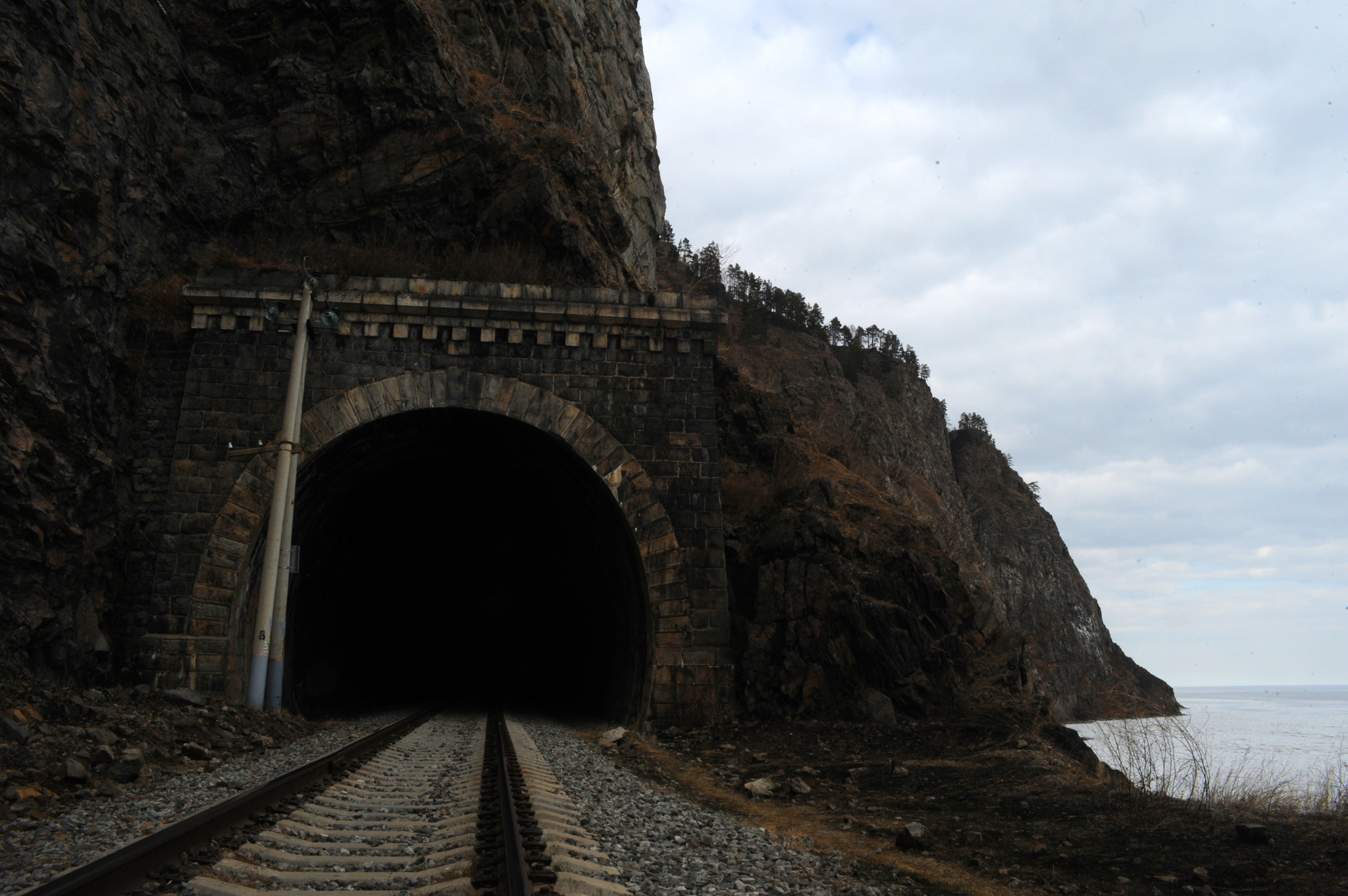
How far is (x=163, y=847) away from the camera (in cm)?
396

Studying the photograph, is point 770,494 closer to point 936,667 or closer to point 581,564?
point 936,667

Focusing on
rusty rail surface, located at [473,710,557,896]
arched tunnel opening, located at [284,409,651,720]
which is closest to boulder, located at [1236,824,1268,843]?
rusty rail surface, located at [473,710,557,896]

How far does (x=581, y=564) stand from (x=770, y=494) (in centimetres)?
593

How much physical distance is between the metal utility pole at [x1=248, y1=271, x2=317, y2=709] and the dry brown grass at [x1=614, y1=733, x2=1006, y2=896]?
5.74 meters

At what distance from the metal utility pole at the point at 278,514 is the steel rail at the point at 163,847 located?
4983 millimetres

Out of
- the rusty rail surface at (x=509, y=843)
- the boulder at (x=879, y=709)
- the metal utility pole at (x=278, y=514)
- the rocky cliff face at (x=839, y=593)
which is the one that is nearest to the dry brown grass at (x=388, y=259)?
the metal utility pole at (x=278, y=514)

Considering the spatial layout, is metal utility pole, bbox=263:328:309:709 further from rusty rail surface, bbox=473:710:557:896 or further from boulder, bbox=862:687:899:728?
boulder, bbox=862:687:899:728

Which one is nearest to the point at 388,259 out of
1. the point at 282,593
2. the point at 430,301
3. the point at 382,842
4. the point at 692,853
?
the point at 430,301

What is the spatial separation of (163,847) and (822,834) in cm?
437

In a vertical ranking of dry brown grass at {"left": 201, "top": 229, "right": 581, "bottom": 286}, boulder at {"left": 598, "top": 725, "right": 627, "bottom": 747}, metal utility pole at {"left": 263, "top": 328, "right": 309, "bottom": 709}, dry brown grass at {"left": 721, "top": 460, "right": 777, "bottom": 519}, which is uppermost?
dry brown grass at {"left": 201, "top": 229, "right": 581, "bottom": 286}

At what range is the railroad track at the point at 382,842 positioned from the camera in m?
3.68

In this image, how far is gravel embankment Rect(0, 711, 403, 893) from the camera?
404cm

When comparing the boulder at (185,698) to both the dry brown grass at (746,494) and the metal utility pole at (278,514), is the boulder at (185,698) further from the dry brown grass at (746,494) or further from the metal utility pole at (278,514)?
the dry brown grass at (746,494)

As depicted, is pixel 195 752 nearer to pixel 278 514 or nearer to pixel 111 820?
pixel 111 820
